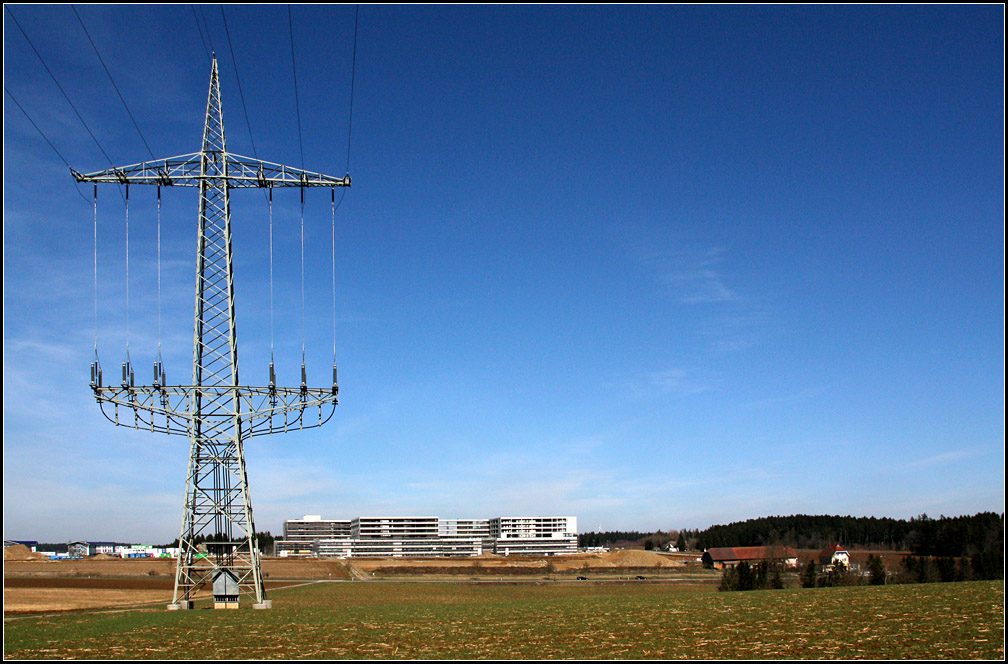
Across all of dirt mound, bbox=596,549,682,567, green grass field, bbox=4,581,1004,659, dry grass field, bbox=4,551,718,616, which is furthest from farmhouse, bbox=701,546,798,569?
green grass field, bbox=4,581,1004,659

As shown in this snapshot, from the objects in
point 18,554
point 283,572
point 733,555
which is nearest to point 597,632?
point 283,572

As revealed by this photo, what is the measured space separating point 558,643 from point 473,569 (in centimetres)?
13937

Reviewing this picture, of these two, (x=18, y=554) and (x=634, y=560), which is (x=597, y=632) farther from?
(x=18, y=554)

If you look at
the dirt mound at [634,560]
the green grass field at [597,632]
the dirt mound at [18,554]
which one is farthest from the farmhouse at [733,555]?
the dirt mound at [18,554]

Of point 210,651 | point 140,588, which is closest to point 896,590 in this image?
point 210,651

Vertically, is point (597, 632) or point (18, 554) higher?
point (597, 632)

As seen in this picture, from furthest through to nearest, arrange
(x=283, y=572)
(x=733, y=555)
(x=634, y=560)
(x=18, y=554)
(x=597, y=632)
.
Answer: (x=634, y=560)
(x=18, y=554)
(x=733, y=555)
(x=283, y=572)
(x=597, y=632)

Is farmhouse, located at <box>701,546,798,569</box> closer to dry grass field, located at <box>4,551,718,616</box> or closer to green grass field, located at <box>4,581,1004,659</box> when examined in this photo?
dry grass field, located at <box>4,551,718,616</box>

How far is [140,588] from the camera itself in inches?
3147

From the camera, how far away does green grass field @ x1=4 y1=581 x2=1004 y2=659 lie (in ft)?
61.4

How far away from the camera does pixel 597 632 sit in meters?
22.7

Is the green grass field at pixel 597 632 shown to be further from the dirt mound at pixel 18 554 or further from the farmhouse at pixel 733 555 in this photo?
the dirt mound at pixel 18 554

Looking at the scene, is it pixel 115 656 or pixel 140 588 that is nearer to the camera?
pixel 115 656

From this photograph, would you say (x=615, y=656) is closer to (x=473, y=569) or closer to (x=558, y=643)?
(x=558, y=643)
